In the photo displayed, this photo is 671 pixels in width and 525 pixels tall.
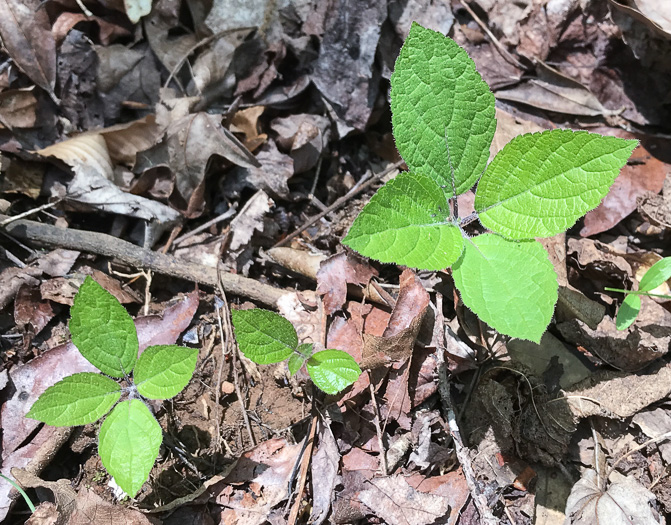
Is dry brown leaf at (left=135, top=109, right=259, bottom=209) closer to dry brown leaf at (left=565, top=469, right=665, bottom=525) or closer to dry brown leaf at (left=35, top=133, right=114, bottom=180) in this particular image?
dry brown leaf at (left=35, top=133, right=114, bottom=180)

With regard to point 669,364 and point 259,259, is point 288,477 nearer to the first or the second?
point 259,259

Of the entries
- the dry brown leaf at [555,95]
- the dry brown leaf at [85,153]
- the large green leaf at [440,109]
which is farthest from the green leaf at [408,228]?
the dry brown leaf at [85,153]

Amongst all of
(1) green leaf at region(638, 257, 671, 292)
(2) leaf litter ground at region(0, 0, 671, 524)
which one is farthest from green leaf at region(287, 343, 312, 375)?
(1) green leaf at region(638, 257, 671, 292)

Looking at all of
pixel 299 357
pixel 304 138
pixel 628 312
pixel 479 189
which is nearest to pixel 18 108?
Result: pixel 304 138

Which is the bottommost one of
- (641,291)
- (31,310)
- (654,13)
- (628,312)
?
(31,310)

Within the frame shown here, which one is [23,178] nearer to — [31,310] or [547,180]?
[31,310]

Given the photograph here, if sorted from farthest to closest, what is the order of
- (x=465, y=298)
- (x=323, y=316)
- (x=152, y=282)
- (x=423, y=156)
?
(x=152, y=282) < (x=323, y=316) < (x=423, y=156) < (x=465, y=298)

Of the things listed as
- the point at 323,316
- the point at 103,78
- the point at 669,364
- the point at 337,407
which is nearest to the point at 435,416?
the point at 337,407

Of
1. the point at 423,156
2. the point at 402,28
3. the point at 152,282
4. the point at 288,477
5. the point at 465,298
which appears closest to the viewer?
the point at 465,298

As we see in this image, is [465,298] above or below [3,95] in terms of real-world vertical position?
above
